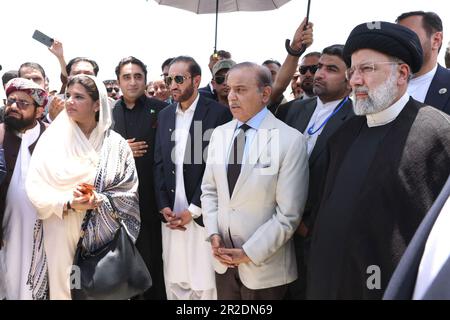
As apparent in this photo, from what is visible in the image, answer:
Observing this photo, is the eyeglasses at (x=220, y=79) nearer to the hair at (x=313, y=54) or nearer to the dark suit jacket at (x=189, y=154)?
the dark suit jacket at (x=189, y=154)

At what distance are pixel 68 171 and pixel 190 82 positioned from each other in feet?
4.64

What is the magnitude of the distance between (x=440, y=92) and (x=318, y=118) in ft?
2.94

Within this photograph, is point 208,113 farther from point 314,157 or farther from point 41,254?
point 41,254

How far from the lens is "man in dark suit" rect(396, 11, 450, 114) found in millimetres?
3379

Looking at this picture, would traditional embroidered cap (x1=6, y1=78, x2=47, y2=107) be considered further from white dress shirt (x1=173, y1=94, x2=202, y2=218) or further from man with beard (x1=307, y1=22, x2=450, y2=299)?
man with beard (x1=307, y1=22, x2=450, y2=299)

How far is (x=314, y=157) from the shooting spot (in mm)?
3607

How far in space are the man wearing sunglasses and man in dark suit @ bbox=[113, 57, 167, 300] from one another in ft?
1.96

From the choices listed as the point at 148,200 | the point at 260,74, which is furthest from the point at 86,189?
the point at 260,74

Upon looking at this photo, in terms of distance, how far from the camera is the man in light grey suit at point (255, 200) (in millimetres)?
3367

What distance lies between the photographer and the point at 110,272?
11.3 ft

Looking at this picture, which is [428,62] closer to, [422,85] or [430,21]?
[422,85]

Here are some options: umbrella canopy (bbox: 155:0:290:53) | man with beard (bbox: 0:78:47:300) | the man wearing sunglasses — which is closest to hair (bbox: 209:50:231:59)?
umbrella canopy (bbox: 155:0:290:53)

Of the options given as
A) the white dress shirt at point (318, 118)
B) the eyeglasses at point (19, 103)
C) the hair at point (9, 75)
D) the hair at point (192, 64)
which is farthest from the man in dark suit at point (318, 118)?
the hair at point (9, 75)
